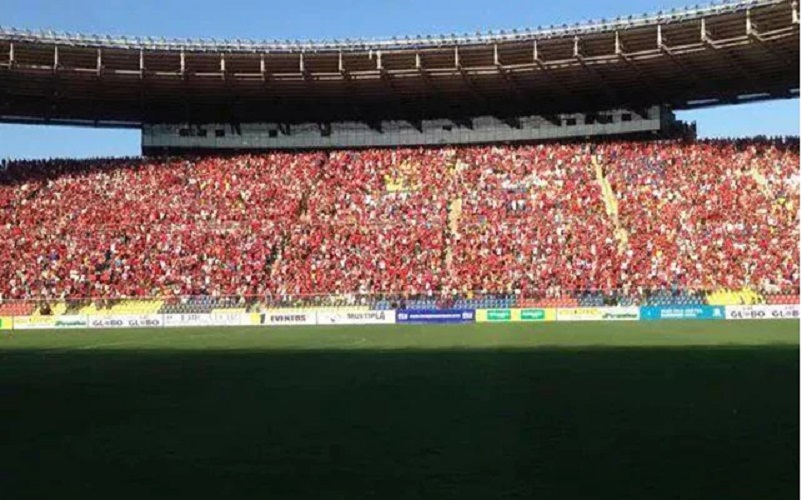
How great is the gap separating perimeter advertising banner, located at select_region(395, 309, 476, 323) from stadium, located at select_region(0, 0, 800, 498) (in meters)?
0.10

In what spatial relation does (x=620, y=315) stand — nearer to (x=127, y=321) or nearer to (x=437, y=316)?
(x=437, y=316)

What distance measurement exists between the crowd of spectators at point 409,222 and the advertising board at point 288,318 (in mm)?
1072

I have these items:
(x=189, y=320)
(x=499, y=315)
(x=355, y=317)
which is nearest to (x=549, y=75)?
(x=499, y=315)

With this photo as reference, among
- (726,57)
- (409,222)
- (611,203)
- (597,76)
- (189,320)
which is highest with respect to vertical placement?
(726,57)

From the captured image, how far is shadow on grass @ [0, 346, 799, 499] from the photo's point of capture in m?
8.85

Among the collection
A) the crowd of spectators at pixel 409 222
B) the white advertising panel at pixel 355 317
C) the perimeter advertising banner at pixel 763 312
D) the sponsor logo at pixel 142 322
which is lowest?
the sponsor logo at pixel 142 322

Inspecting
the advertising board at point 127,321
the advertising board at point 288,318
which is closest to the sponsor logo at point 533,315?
the advertising board at point 288,318

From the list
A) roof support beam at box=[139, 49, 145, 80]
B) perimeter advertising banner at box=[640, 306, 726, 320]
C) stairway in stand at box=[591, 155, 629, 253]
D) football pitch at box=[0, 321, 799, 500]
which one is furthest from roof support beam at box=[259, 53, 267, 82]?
football pitch at box=[0, 321, 799, 500]

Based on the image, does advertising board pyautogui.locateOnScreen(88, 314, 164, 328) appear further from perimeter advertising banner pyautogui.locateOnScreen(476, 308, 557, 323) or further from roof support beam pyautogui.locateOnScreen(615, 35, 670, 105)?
roof support beam pyautogui.locateOnScreen(615, 35, 670, 105)

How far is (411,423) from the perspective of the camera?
1209cm

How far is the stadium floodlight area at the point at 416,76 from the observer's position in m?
45.5

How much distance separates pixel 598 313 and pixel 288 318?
13.4 m

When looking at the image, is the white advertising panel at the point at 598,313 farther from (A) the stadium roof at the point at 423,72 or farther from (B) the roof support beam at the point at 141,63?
(B) the roof support beam at the point at 141,63

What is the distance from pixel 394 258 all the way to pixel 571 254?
8.51 metres
